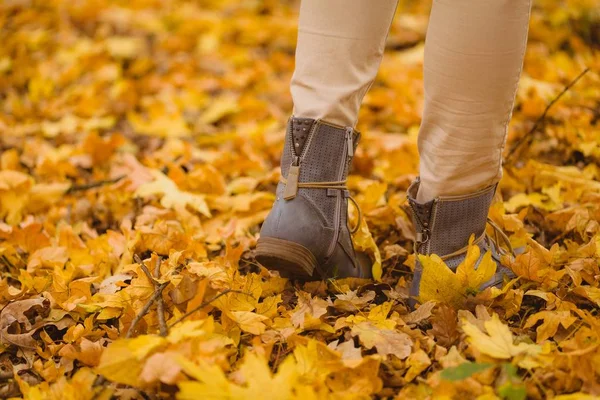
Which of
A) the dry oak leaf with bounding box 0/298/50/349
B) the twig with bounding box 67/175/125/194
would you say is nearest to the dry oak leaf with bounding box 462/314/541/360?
the dry oak leaf with bounding box 0/298/50/349

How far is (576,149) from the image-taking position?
7.30 feet

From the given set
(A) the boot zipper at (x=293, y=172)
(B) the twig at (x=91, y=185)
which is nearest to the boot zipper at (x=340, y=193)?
(A) the boot zipper at (x=293, y=172)

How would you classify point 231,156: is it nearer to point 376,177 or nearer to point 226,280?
point 376,177

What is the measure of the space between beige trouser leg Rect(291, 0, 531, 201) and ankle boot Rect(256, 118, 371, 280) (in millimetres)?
50

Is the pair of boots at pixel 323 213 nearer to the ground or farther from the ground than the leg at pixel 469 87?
nearer to the ground

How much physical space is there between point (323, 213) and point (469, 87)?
0.46m

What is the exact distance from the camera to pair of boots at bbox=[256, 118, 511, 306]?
143 centimetres

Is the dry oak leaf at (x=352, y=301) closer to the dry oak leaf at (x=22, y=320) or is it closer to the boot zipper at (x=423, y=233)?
the boot zipper at (x=423, y=233)

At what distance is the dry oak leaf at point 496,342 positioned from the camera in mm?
1152

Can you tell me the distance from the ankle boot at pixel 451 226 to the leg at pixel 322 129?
0.66 ft

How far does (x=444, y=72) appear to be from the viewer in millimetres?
1266

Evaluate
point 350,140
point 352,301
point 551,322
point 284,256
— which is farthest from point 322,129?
point 551,322

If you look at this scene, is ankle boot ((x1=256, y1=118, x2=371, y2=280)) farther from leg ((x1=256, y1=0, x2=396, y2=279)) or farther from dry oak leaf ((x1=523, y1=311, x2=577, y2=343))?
dry oak leaf ((x1=523, y1=311, x2=577, y2=343))

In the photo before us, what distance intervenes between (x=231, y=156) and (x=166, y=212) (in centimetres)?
58
